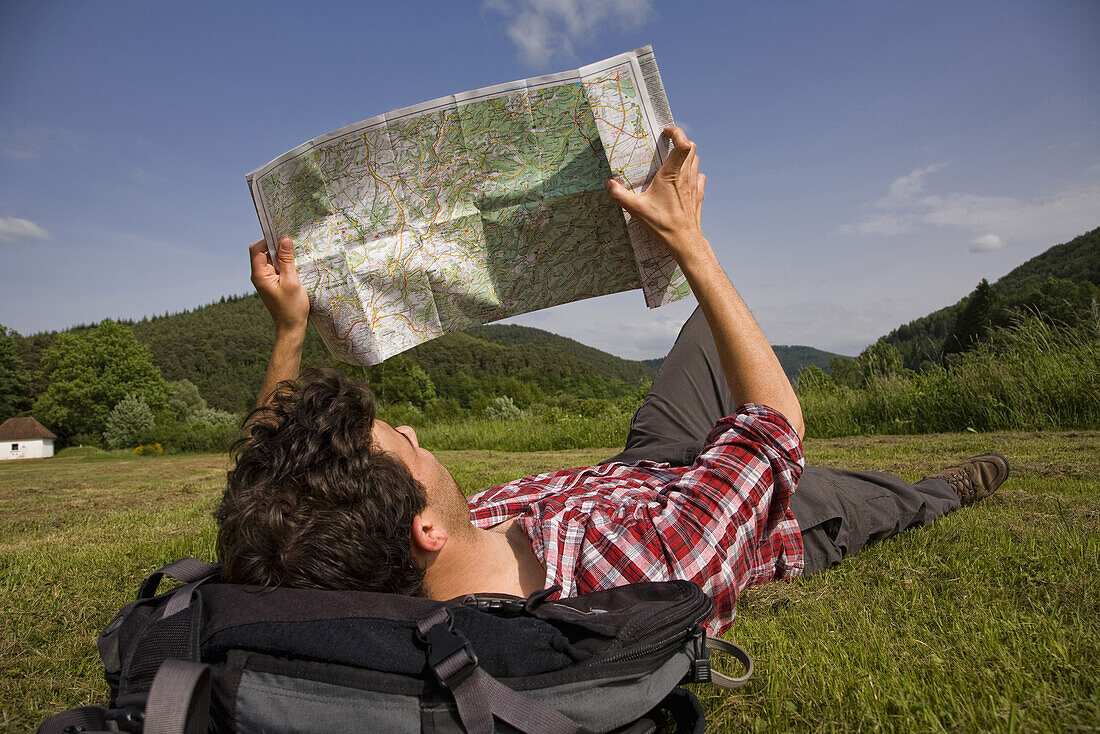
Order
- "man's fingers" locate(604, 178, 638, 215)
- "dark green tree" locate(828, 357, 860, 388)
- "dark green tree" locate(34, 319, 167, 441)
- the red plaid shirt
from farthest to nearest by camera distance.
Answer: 1. "dark green tree" locate(34, 319, 167, 441)
2. "dark green tree" locate(828, 357, 860, 388)
3. "man's fingers" locate(604, 178, 638, 215)
4. the red plaid shirt

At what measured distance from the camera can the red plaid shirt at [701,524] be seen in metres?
1.69

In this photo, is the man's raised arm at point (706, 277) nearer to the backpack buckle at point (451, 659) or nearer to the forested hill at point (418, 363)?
the backpack buckle at point (451, 659)

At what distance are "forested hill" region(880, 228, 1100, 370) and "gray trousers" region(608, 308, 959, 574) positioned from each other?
8.63 meters

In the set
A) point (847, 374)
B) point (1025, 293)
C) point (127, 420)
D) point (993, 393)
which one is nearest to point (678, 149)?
point (993, 393)

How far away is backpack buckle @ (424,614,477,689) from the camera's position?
3.64ft

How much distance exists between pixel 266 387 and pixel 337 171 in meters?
0.85

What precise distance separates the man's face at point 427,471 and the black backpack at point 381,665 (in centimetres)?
36

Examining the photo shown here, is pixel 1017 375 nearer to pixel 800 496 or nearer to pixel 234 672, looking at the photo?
pixel 800 496

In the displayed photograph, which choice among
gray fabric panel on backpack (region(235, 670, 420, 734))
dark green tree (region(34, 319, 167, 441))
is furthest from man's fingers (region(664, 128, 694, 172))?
dark green tree (region(34, 319, 167, 441))

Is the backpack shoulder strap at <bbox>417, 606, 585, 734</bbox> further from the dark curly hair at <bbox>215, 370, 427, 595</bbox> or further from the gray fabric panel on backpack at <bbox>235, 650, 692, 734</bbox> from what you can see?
the dark curly hair at <bbox>215, 370, 427, 595</bbox>

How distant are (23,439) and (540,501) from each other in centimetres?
4557

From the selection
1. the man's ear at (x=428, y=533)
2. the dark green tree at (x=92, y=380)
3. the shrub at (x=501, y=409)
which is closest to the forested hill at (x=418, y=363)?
the shrub at (x=501, y=409)

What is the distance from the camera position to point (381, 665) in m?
1.14

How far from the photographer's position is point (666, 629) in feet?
4.33
